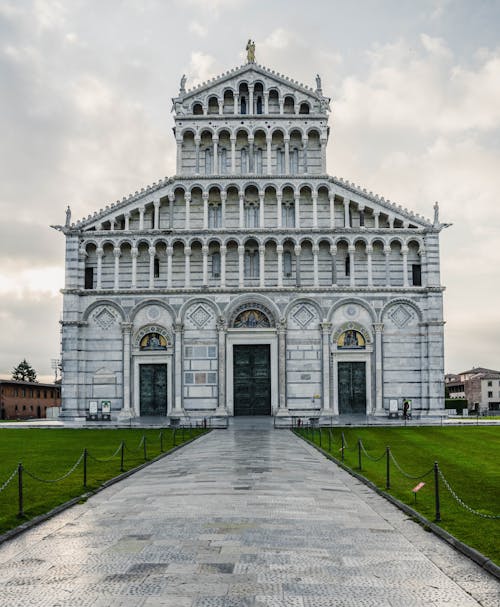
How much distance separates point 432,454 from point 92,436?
20.4 m

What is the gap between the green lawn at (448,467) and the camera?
14.9m

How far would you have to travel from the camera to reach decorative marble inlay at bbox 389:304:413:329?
181ft

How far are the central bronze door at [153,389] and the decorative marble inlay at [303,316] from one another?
10.7m

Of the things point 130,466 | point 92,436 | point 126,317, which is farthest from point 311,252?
point 130,466

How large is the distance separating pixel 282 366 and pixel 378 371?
7161mm

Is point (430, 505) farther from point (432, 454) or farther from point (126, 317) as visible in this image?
point (126, 317)

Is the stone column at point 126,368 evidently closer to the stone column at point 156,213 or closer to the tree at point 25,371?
the stone column at point 156,213

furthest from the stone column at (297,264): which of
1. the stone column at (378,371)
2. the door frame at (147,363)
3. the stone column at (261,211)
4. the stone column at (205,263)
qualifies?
the door frame at (147,363)

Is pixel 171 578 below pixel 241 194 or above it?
below

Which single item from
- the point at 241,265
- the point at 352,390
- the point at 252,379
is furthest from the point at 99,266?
the point at 352,390

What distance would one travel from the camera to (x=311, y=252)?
5622cm

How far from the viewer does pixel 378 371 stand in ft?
178

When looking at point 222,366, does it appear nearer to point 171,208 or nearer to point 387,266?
point 171,208

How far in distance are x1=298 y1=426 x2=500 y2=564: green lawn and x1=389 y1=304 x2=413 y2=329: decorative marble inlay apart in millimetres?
10747
